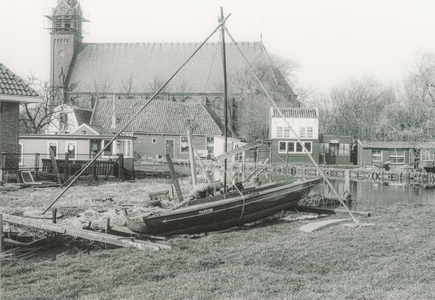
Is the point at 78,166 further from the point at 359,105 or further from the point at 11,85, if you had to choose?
the point at 359,105

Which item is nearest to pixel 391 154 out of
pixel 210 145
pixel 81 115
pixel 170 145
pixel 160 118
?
pixel 210 145

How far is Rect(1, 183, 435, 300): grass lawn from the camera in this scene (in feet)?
23.6

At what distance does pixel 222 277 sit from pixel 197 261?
1.40m

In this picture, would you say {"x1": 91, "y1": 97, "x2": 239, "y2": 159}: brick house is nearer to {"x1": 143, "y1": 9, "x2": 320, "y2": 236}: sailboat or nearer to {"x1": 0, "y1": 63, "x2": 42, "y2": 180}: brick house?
{"x1": 0, "y1": 63, "x2": 42, "y2": 180}: brick house

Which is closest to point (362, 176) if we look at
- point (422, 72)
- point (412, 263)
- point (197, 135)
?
point (422, 72)

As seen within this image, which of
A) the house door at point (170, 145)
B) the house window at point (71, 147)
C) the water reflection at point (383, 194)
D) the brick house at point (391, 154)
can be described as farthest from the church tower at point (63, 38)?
the water reflection at point (383, 194)

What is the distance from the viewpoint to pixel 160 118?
184 ft

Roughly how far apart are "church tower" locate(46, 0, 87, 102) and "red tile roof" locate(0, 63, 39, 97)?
59105 mm

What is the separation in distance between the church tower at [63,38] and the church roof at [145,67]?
1.56m

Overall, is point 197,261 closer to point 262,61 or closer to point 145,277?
point 145,277

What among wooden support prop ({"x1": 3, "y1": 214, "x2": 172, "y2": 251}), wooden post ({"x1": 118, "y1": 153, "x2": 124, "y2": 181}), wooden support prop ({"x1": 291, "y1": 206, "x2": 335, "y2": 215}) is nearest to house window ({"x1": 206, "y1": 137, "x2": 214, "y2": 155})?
wooden post ({"x1": 118, "y1": 153, "x2": 124, "y2": 181})

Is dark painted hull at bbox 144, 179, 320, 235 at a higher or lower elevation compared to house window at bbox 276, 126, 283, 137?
lower

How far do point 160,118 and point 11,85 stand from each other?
1390 inches

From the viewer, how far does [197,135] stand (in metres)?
55.1
